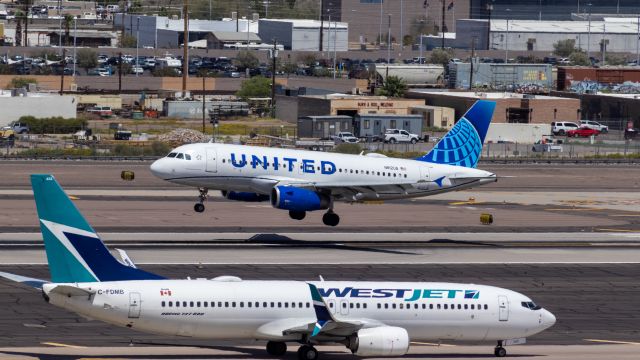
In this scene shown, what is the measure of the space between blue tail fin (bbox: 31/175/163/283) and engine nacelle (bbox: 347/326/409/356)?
325 inches

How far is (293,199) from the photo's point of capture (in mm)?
75500

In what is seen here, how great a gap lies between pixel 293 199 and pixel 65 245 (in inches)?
1252

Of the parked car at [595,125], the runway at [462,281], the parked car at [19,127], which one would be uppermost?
the parked car at [595,125]

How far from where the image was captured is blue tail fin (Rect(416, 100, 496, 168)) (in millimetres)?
81562

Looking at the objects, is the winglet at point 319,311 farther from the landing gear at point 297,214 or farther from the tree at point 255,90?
the tree at point 255,90

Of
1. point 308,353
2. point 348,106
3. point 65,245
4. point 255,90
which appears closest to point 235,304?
point 308,353

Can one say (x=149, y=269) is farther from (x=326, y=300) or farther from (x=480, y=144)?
(x=480, y=144)

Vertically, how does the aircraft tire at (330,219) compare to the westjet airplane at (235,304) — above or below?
below

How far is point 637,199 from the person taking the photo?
4274 inches

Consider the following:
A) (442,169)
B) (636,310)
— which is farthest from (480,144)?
(636,310)

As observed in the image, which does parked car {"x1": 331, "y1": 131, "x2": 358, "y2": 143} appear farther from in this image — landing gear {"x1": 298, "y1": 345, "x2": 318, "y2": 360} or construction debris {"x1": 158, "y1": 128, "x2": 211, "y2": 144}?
landing gear {"x1": 298, "y1": 345, "x2": 318, "y2": 360}

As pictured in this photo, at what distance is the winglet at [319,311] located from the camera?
4459 cm

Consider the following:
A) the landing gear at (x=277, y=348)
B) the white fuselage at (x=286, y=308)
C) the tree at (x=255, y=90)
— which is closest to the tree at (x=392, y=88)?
the tree at (x=255, y=90)

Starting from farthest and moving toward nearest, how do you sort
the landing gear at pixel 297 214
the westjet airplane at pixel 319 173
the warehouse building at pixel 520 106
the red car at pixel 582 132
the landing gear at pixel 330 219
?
the warehouse building at pixel 520 106 < the red car at pixel 582 132 < the landing gear at pixel 330 219 < the landing gear at pixel 297 214 < the westjet airplane at pixel 319 173
